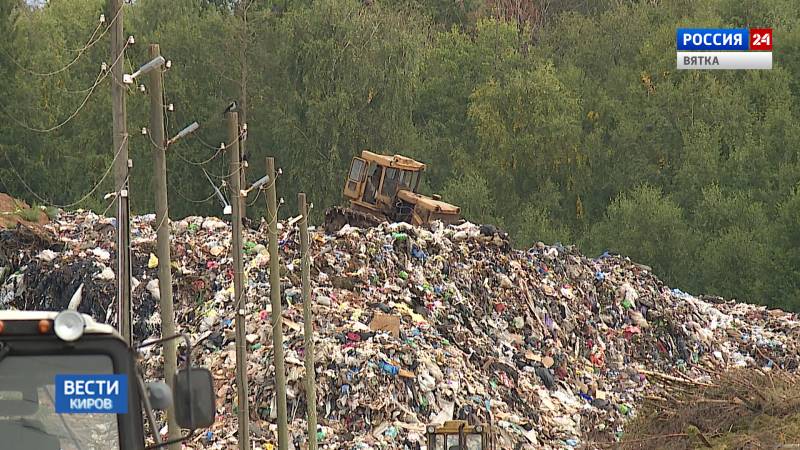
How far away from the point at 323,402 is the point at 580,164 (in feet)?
104

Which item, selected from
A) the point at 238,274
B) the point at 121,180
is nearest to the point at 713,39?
the point at 238,274

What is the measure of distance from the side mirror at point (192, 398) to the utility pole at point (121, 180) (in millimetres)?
7955

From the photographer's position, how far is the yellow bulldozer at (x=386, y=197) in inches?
1439

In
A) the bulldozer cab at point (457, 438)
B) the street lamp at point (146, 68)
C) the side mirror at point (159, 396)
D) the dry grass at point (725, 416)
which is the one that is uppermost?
the street lamp at point (146, 68)

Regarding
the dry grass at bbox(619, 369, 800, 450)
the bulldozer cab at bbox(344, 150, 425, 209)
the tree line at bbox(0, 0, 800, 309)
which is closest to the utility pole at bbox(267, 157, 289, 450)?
the dry grass at bbox(619, 369, 800, 450)

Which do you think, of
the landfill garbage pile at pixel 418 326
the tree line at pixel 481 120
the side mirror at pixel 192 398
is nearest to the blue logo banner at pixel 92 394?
the side mirror at pixel 192 398

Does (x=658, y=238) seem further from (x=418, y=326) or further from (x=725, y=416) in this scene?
(x=725, y=416)

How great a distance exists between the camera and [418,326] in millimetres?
29000

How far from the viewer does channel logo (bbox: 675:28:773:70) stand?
167 ft

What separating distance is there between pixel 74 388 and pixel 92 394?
97 millimetres

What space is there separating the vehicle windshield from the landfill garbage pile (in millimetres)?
16096

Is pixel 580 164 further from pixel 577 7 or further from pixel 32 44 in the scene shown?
pixel 32 44

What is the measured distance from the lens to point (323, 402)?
25531 millimetres

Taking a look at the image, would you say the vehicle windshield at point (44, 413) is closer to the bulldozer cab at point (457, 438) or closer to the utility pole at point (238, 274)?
the bulldozer cab at point (457, 438)
